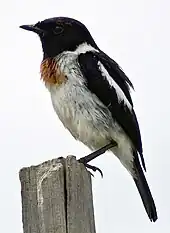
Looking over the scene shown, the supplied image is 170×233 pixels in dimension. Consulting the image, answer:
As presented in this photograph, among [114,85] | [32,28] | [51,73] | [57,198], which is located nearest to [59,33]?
[32,28]

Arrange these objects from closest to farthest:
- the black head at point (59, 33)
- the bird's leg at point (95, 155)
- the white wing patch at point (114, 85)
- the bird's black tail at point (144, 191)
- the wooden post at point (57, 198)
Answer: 1. the wooden post at point (57, 198)
2. the bird's leg at point (95, 155)
3. the bird's black tail at point (144, 191)
4. the white wing patch at point (114, 85)
5. the black head at point (59, 33)

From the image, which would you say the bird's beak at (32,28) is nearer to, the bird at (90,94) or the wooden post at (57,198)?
the bird at (90,94)

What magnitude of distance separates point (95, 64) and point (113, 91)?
10.8 inches

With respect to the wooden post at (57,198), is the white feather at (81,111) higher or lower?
higher

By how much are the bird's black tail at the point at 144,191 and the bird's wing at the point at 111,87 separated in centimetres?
12

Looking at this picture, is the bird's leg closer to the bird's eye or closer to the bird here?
the bird

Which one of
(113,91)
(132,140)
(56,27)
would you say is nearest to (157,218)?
(132,140)

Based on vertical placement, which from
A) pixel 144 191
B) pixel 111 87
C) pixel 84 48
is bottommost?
pixel 144 191

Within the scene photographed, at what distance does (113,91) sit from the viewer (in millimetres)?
5188

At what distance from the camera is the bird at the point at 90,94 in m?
4.93

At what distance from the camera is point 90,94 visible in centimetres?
498

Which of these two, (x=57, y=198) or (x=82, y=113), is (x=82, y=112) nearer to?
(x=82, y=113)

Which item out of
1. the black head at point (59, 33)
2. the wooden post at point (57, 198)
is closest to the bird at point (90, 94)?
the black head at point (59, 33)

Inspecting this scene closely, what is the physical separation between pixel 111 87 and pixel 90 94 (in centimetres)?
→ 28
